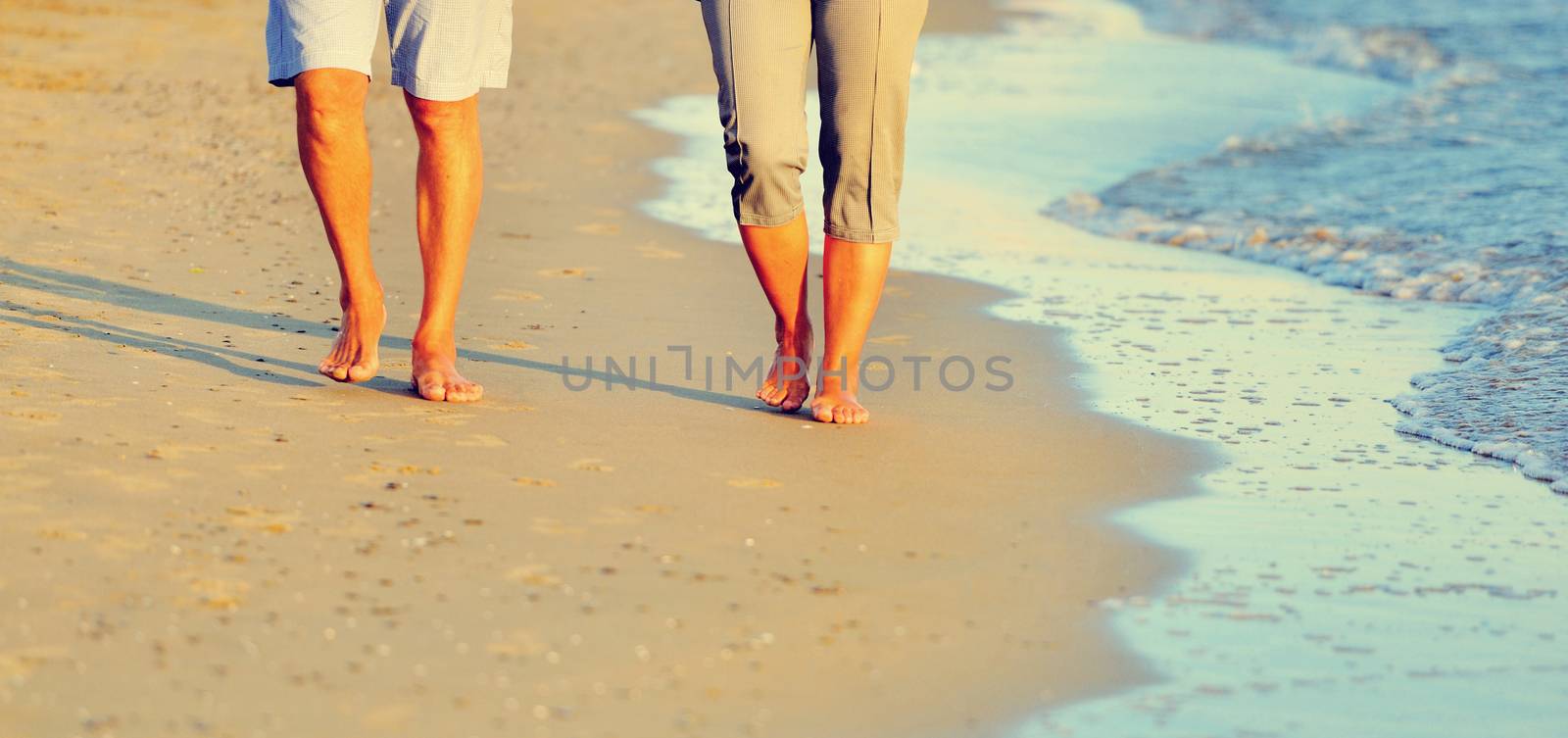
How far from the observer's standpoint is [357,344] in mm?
3590

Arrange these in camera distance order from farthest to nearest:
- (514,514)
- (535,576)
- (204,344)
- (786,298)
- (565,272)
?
(565,272)
(204,344)
(786,298)
(514,514)
(535,576)

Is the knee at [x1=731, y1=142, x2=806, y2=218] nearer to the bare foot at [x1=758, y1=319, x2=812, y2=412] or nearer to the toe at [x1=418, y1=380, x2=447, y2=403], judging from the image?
the bare foot at [x1=758, y1=319, x2=812, y2=412]

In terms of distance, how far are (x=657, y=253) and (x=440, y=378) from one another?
197 cm

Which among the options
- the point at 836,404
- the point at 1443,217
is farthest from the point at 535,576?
the point at 1443,217

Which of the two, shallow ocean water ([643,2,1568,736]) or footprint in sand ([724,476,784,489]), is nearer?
shallow ocean water ([643,2,1568,736])

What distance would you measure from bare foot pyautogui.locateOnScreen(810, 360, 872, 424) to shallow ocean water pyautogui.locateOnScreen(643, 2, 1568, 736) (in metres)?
0.62

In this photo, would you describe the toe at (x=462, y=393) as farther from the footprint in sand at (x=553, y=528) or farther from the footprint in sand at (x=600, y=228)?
the footprint in sand at (x=600, y=228)

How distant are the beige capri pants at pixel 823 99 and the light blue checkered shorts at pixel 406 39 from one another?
1.57 feet

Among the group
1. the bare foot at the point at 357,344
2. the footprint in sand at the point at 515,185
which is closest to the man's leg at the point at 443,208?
the bare foot at the point at 357,344

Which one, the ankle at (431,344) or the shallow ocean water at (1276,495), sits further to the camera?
the ankle at (431,344)

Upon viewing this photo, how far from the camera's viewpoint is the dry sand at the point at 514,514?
84.4 inches

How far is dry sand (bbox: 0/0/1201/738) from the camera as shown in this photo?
2143 millimetres

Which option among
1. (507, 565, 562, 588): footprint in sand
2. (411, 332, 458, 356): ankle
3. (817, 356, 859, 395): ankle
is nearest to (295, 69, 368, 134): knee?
(411, 332, 458, 356): ankle

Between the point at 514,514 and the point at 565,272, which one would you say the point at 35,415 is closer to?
the point at 514,514
